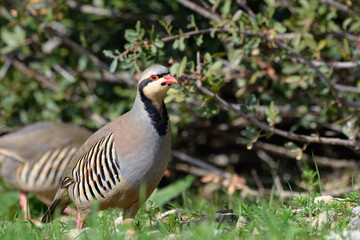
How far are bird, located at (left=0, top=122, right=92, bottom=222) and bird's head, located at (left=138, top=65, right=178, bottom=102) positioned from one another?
6.21ft

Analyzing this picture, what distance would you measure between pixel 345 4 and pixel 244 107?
1.26 metres

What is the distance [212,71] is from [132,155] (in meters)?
1.27

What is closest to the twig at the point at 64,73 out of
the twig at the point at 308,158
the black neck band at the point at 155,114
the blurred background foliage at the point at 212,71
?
the blurred background foliage at the point at 212,71

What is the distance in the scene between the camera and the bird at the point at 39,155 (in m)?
5.13

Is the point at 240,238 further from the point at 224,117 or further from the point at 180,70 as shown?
the point at 224,117

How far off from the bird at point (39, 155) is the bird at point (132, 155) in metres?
1.62

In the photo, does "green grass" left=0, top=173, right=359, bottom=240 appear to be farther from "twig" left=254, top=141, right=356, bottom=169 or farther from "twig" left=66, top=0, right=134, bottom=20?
"twig" left=66, top=0, right=134, bottom=20

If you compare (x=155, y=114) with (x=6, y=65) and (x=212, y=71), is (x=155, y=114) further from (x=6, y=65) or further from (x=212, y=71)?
(x=6, y=65)

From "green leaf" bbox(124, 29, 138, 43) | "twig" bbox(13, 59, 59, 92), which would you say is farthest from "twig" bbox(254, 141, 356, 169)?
"green leaf" bbox(124, 29, 138, 43)

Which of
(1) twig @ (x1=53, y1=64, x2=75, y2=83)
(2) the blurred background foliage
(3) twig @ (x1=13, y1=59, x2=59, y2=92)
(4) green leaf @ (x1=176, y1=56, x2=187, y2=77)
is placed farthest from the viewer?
(3) twig @ (x1=13, y1=59, x2=59, y2=92)

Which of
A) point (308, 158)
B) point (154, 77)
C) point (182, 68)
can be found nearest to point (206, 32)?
point (182, 68)

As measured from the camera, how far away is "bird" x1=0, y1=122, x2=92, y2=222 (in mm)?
5133

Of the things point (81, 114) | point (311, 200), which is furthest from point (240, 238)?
point (81, 114)

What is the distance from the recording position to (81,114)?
6273 millimetres
